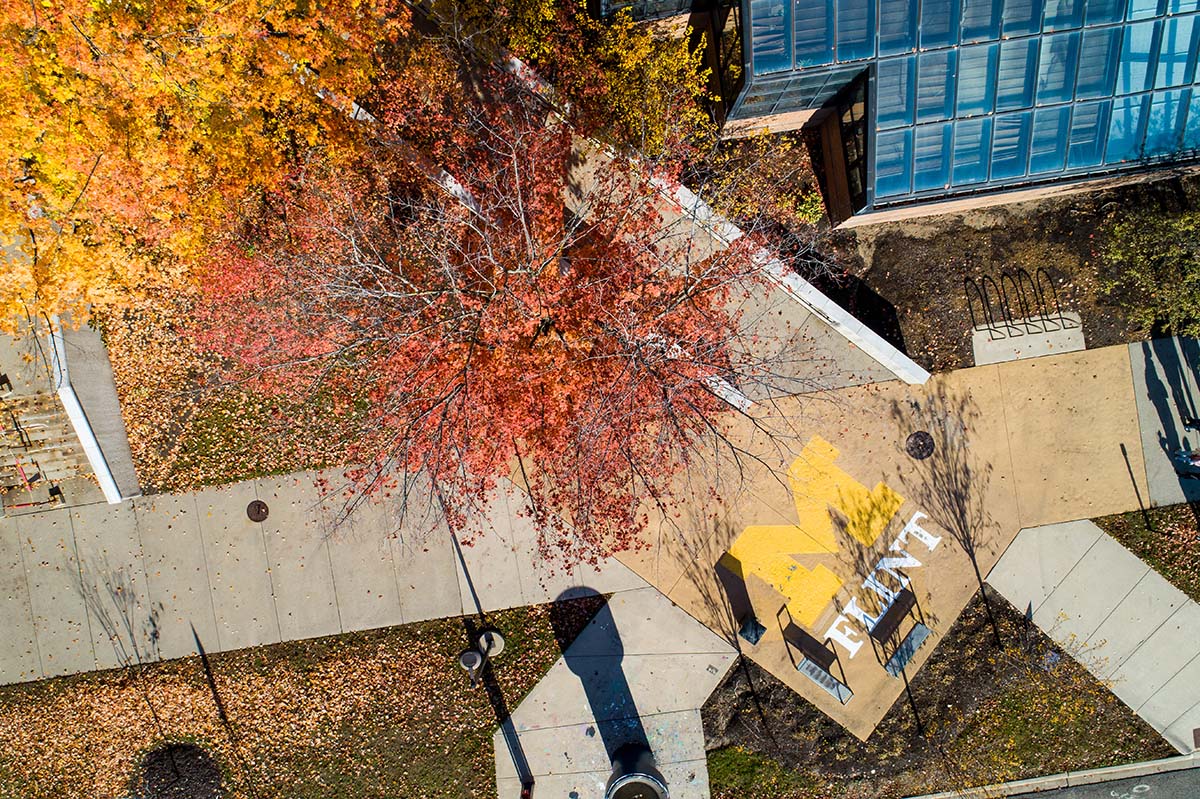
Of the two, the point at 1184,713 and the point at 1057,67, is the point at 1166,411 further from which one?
the point at 1057,67

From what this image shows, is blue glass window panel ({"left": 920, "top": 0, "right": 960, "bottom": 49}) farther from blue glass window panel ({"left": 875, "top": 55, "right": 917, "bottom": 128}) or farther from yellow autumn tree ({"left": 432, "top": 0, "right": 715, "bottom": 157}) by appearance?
yellow autumn tree ({"left": 432, "top": 0, "right": 715, "bottom": 157})

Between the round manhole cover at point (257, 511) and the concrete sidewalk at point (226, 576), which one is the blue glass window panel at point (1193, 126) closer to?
the concrete sidewalk at point (226, 576)

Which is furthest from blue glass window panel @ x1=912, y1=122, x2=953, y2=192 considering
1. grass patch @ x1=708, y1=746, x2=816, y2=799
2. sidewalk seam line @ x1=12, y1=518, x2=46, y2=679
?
sidewalk seam line @ x1=12, y1=518, x2=46, y2=679

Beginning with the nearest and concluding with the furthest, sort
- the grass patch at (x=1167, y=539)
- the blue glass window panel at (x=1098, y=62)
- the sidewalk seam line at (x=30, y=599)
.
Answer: the blue glass window panel at (x=1098, y=62)
the grass patch at (x=1167, y=539)
the sidewalk seam line at (x=30, y=599)

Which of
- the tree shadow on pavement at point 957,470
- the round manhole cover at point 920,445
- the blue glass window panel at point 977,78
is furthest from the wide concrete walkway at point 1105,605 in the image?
the blue glass window panel at point 977,78

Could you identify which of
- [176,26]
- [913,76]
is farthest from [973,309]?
[176,26]

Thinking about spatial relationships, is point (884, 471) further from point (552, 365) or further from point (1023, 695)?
point (552, 365)
